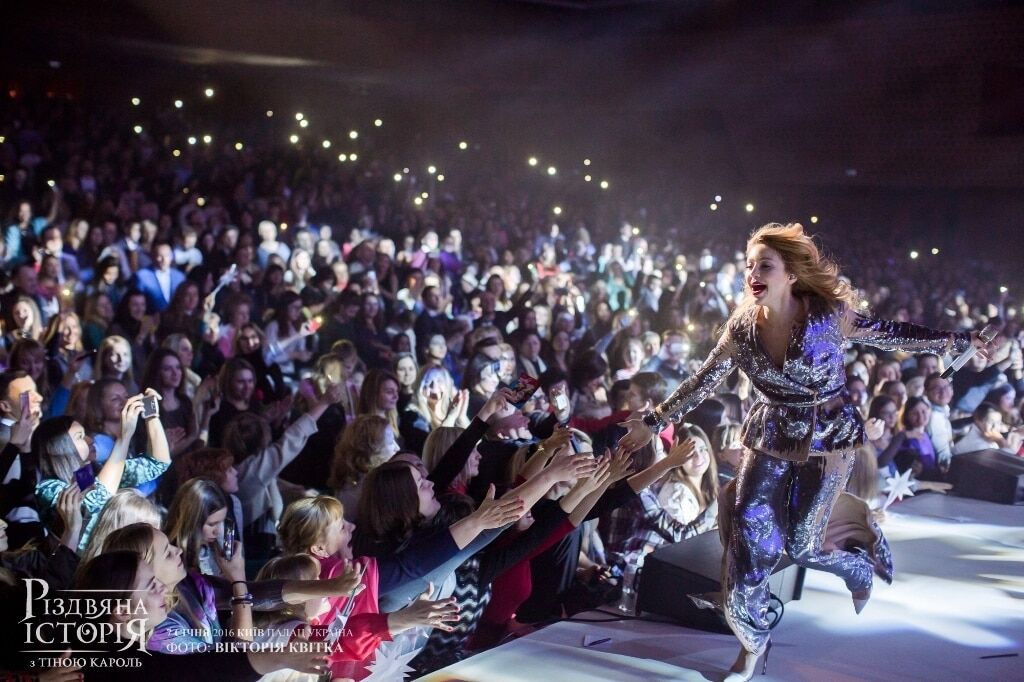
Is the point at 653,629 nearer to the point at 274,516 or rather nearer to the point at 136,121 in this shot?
the point at 274,516

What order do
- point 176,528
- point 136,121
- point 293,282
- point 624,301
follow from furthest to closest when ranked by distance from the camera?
point 136,121 < point 624,301 < point 293,282 < point 176,528

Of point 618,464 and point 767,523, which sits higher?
point 618,464

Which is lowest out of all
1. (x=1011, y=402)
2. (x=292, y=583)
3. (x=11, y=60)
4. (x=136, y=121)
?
(x=292, y=583)

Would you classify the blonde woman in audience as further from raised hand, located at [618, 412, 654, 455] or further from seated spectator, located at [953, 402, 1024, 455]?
seated spectator, located at [953, 402, 1024, 455]

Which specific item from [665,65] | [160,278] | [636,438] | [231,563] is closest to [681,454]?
[636,438]

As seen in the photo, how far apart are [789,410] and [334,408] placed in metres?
2.66

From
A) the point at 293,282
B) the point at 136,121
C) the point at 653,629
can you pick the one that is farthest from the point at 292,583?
the point at 136,121

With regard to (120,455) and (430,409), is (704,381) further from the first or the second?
(430,409)

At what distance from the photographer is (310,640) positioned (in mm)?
2377

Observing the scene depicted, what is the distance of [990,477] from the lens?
5.64m

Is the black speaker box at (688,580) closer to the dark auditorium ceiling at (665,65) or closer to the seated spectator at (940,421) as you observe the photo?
the seated spectator at (940,421)

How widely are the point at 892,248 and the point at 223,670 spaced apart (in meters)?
13.6

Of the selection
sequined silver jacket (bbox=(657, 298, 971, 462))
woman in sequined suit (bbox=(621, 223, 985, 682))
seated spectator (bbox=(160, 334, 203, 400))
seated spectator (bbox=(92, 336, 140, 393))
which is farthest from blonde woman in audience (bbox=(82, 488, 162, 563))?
seated spectator (bbox=(160, 334, 203, 400))

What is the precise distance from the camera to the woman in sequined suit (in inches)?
112
